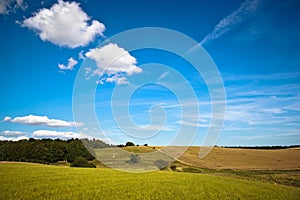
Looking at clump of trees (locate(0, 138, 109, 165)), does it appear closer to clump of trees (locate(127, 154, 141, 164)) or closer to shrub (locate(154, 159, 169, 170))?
clump of trees (locate(127, 154, 141, 164))

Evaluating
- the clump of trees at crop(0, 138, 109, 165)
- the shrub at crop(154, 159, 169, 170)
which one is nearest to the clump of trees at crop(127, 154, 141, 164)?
the shrub at crop(154, 159, 169, 170)

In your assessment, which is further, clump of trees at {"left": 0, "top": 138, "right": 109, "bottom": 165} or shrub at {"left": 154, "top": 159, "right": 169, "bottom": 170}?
clump of trees at {"left": 0, "top": 138, "right": 109, "bottom": 165}

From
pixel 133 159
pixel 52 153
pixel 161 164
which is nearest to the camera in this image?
pixel 161 164

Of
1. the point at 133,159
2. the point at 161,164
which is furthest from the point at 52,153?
the point at 161,164

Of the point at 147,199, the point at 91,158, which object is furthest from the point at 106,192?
the point at 91,158

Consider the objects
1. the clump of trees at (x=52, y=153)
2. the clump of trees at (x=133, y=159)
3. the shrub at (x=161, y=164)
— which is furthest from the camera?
the clump of trees at (x=52, y=153)

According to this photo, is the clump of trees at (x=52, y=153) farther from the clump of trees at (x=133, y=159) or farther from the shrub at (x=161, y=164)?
the shrub at (x=161, y=164)

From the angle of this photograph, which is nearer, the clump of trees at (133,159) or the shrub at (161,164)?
the shrub at (161,164)

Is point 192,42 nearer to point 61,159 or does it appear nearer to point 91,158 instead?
point 91,158

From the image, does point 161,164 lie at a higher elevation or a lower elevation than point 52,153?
lower

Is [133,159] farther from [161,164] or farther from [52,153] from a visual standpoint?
[52,153]

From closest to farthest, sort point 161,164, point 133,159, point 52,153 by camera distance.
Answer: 1. point 161,164
2. point 133,159
3. point 52,153

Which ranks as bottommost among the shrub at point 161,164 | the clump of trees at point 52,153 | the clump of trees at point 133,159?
the shrub at point 161,164

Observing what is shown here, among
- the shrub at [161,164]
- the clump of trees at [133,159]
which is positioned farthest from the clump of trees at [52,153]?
the shrub at [161,164]
